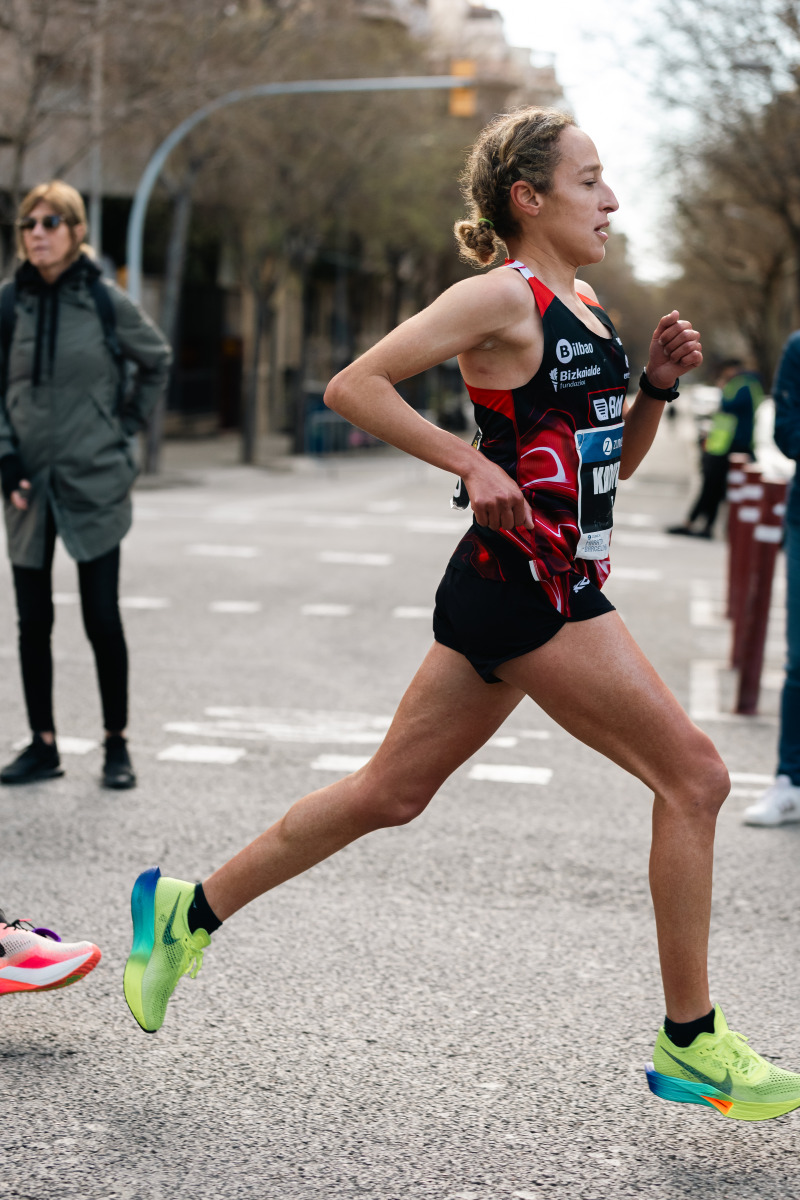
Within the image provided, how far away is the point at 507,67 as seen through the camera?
169ft

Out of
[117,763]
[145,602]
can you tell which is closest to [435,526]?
[145,602]

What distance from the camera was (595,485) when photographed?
121 inches

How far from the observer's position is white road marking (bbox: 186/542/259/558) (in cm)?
1388

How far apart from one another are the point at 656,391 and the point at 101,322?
9.18ft

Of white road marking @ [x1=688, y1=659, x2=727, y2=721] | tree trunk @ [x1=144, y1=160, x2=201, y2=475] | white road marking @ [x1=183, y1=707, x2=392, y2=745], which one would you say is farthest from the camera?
tree trunk @ [x1=144, y1=160, x2=201, y2=475]

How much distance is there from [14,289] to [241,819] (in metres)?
2.00

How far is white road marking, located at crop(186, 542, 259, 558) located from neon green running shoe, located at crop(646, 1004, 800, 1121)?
1103cm

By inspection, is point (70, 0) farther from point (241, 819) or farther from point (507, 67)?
point (507, 67)

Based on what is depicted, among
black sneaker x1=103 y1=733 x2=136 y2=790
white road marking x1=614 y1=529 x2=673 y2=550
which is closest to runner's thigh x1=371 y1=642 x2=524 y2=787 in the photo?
black sneaker x1=103 y1=733 x2=136 y2=790

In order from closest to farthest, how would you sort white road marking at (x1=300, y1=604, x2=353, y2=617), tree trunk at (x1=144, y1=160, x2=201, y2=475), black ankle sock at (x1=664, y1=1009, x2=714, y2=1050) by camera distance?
black ankle sock at (x1=664, y1=1009, x2=714, y2=1050)
white road marking at (x1=300, y1=604, x2=353, y2=617)
tree trunk at (x1=144, y1=160, x2=201, y2=475)

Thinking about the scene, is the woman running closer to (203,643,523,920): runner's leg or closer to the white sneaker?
(203,643,523,920): runner's leg

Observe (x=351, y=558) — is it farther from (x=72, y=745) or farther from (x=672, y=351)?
(x=672, y=351)

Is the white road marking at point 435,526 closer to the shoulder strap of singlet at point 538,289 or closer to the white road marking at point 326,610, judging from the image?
the white road marking at point 326,610

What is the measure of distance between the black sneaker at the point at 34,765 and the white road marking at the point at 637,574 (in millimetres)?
7888
